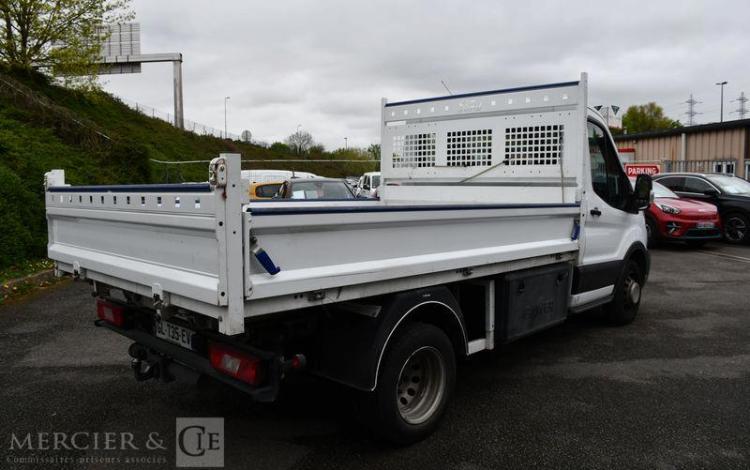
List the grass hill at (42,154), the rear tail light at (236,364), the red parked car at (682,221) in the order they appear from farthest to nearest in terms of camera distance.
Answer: the red parked car at (682,221)
the grass hill at (42,154)
the rear tail light at (236,364)

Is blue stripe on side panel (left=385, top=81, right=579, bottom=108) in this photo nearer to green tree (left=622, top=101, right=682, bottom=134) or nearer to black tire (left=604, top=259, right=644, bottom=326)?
black tire (left=604, top=259, right=644, bottom=326)

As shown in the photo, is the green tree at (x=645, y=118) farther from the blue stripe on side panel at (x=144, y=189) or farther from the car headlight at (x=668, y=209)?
the blue stripe on side panel at (x=144, y=189)

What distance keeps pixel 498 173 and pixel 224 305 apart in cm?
373

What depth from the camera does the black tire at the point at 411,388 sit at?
344cm

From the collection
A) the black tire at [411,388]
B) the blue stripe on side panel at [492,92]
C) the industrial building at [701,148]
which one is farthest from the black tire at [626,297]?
the industrial building at [701,148]

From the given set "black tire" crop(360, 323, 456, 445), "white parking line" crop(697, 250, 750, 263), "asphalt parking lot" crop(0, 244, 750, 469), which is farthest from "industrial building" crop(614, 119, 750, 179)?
"black tire" crop(360, 323, 456, 445)

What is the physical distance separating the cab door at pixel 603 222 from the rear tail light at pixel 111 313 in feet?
12.3

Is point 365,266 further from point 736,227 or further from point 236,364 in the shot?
point 736,227

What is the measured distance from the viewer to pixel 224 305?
8.75ft

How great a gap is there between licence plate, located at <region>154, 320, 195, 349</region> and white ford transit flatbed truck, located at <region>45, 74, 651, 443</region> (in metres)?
0.01

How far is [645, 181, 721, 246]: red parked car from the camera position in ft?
42.4

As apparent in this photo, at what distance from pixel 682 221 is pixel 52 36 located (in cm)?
2281

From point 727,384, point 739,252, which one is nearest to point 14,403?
point 727,384

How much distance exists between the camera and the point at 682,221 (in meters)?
12.9
